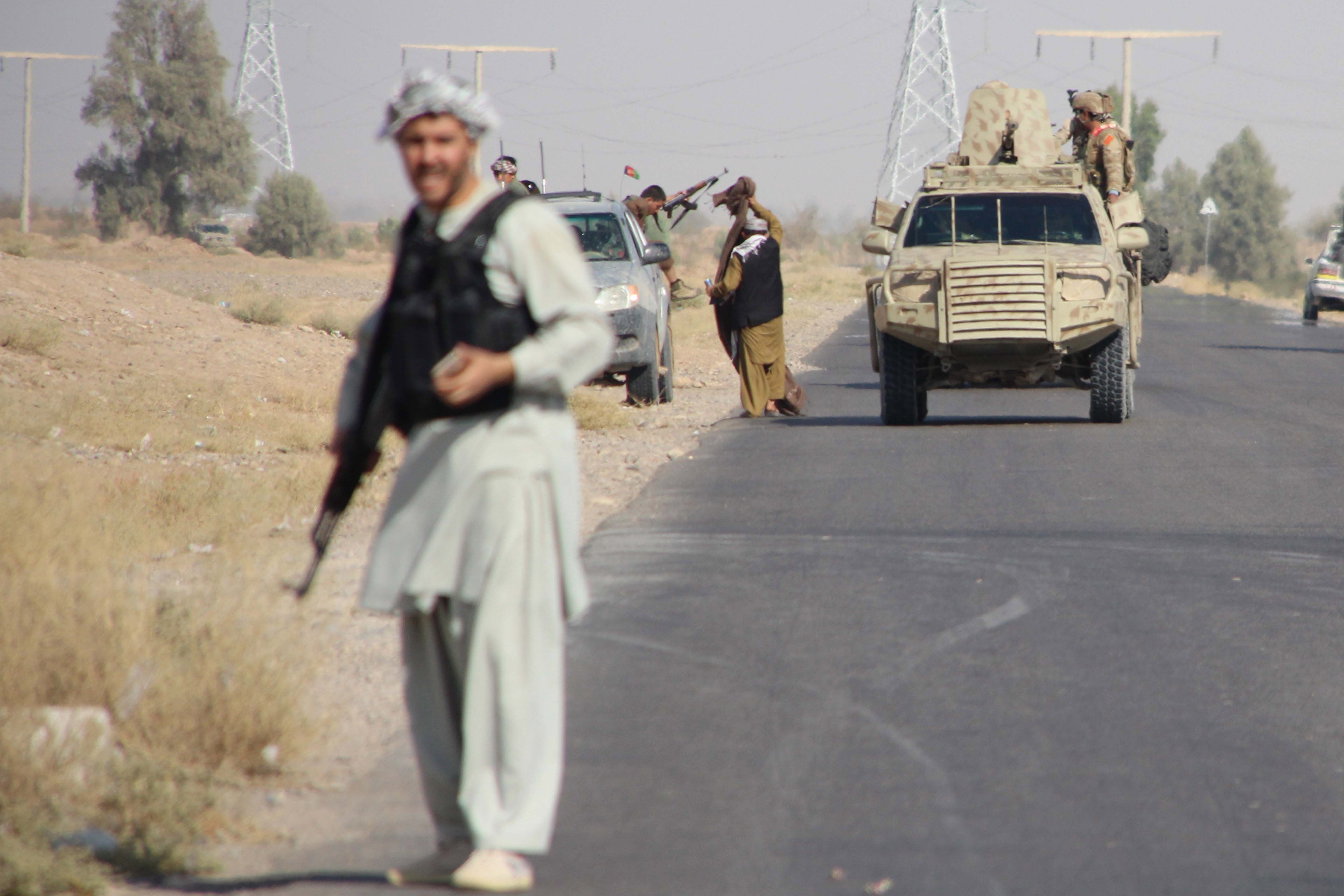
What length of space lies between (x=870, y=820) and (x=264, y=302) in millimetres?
22897

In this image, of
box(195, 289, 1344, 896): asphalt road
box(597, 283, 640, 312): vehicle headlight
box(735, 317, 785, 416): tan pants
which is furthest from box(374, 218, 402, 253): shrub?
box(195, 289, 1344, 896): asphalt road

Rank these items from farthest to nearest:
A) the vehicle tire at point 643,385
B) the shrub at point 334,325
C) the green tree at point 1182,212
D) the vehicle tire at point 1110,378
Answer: the green tree at point 1182,212
the shrub at point 334,325
the vehicle tire at point 643,385
the vehicle tire at point 1110,378

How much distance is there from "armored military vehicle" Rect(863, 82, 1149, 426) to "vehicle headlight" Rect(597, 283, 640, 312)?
2228 millimetres

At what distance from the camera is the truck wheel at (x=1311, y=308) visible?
36.2 metres

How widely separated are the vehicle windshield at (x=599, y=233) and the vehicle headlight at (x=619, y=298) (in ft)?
2.25

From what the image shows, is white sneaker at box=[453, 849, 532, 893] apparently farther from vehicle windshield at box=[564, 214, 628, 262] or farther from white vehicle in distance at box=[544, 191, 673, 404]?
vehicle windshield at box=[564, 214, 628, 262]

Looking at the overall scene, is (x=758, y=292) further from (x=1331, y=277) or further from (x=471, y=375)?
(x=1331, y=277)

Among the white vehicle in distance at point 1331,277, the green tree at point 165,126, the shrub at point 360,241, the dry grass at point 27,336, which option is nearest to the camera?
the dry grass at point 27,336

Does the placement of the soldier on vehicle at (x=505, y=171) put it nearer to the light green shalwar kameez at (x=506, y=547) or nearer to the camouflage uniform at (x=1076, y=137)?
the camouflage uniform at (x=1076, y=137)

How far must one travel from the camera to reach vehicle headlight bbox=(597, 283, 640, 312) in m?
15.2

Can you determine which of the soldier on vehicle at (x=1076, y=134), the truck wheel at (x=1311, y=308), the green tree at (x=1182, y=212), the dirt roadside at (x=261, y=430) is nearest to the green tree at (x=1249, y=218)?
the green tree at (x=1182, y=212)

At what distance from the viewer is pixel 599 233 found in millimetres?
16109

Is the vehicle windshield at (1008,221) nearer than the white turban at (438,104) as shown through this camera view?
No

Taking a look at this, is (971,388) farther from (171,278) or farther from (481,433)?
(171,278)
